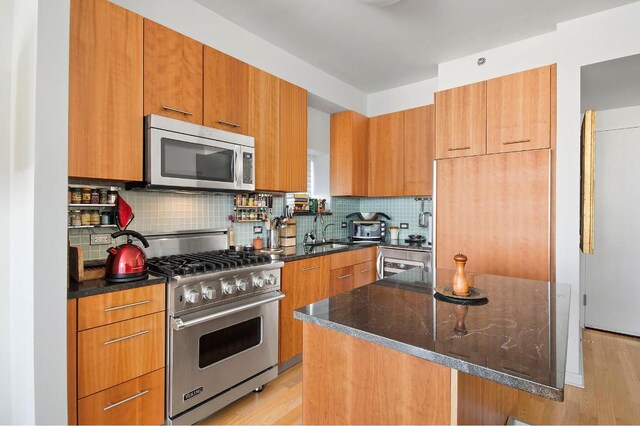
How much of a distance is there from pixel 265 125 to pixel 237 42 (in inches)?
26.3

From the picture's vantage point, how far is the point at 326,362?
3.64 feet

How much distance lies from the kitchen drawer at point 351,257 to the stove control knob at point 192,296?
129cm

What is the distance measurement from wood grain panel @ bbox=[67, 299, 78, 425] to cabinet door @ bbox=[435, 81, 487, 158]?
276 centimetres

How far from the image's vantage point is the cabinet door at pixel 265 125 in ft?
8.13

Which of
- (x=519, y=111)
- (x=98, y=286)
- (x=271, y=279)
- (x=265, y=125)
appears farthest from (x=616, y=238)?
(x=98, y=286)

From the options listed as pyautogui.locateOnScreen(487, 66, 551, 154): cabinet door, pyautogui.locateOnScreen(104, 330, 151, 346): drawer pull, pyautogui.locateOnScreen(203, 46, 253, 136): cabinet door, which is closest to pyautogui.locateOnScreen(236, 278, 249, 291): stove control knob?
pyautogui.locateOnScreen(104, 330, 151, 346): drawer pull

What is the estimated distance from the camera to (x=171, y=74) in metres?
1.99

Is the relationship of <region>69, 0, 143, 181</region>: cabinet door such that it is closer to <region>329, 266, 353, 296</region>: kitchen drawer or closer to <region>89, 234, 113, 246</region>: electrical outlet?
<region>89, 234, 113, 246</region>: electrical outlet

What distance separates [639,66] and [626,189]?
1523 millimetres

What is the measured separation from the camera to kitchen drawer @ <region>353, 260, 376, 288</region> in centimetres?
315

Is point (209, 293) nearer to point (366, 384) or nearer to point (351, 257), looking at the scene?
point (366, 384)

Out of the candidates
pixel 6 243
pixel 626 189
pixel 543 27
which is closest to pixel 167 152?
pixel 6 243

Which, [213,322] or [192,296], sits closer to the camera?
[192,296]

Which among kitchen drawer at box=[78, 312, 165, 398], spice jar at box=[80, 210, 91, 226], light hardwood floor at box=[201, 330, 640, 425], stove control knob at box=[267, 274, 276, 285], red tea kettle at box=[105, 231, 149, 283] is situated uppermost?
spice jar at box=[80, 210, 91, 226]
